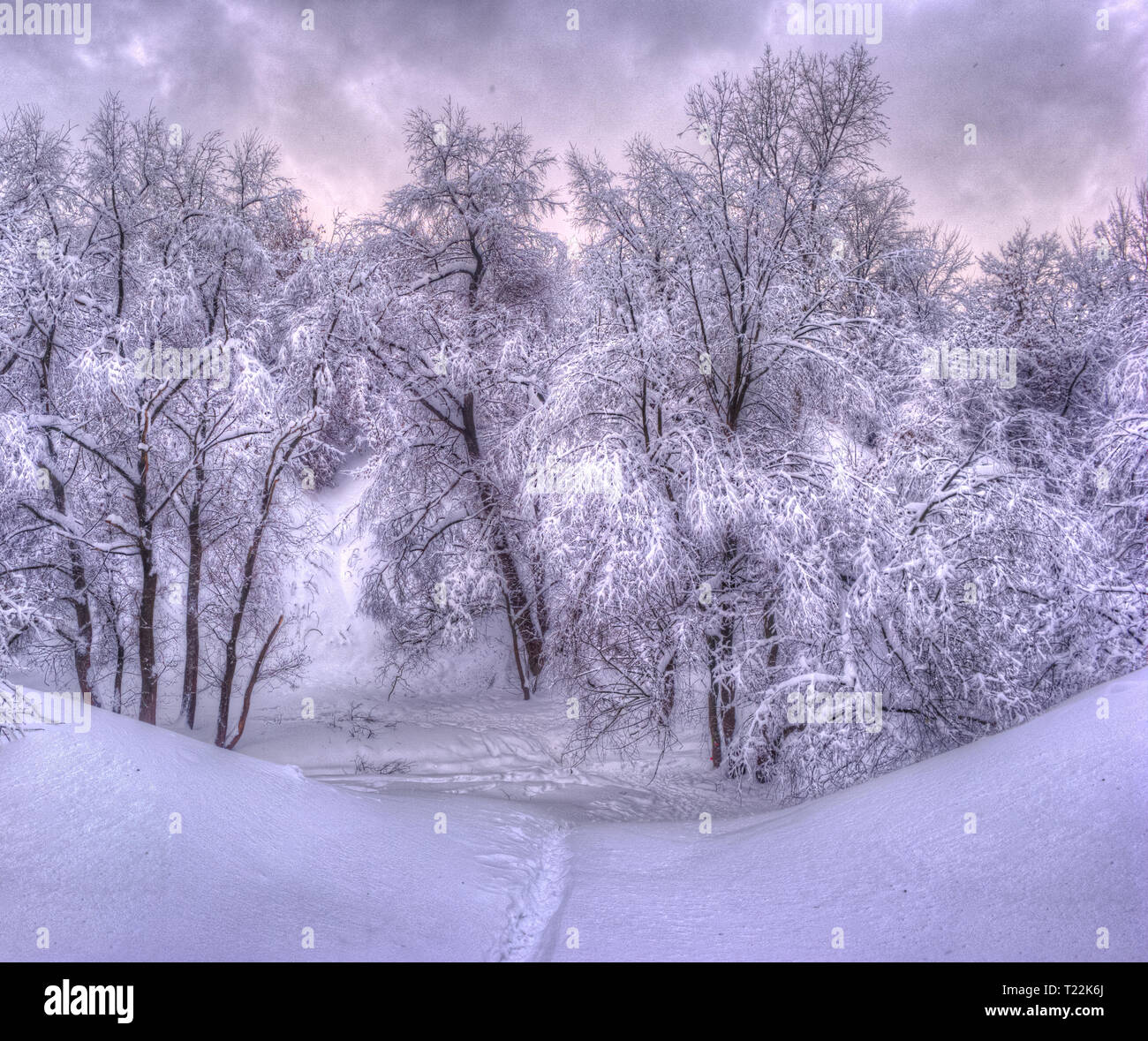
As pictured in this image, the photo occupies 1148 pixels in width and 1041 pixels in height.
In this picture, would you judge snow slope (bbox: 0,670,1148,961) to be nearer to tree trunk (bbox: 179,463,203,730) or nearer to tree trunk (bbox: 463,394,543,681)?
tree trunk (bbox: 179,463,203,730)

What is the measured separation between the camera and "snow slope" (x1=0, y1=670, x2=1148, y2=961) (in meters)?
3.49

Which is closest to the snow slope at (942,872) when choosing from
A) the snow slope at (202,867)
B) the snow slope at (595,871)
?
the snow slope at (595,871)

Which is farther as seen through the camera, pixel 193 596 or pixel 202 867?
pixel 193 596

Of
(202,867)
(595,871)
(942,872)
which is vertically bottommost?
(595,871)

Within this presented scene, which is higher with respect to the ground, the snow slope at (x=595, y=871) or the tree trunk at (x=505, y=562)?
the tree trunk at (x=505, y=562)

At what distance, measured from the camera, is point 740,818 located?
694 centimetres

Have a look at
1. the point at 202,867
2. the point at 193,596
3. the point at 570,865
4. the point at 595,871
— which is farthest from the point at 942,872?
the point at 193,596

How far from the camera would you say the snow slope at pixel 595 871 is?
11.4ft

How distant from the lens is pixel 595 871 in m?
5.38

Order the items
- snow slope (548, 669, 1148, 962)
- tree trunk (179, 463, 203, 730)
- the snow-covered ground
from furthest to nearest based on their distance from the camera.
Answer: tree trunk (179, 463, 203, 730) → the snow-covered ground → snow slope (548, 669, 1148, 962)

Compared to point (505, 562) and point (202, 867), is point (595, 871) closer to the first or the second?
point (202, 867)

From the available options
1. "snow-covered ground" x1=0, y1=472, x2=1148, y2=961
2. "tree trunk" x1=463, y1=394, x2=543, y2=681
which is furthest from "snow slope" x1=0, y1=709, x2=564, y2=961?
"tree trunk" x1=463, y1=394, x2=543, y2=681

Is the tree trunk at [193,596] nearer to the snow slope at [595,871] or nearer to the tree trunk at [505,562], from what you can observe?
the snow slope at [595,871]
